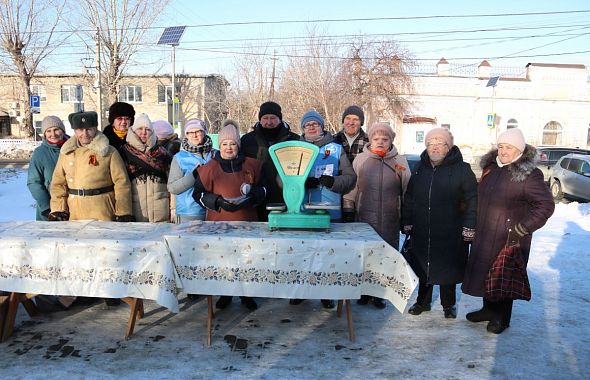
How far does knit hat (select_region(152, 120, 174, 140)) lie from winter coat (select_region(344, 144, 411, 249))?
6.38 ft

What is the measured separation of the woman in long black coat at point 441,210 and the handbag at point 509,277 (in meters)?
0.33

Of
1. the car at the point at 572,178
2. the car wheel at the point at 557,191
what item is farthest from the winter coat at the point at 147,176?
the car wheel at the point at 557,191

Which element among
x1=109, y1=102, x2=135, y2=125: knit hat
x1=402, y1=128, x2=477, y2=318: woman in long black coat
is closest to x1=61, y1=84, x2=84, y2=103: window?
x1=109, y1=102, x2=135, y2=125: knit hat

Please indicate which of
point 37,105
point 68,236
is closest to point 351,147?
point 68,236

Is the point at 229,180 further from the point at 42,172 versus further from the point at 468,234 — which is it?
the point at 468,234

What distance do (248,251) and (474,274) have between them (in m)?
1.97

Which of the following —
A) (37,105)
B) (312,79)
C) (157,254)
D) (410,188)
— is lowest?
(157,254)

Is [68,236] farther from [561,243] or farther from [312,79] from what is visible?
[312,79]

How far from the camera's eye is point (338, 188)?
3.83 m

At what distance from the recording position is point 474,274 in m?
3.71

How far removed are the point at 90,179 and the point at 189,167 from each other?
0.84 m

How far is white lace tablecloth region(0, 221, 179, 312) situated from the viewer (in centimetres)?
310

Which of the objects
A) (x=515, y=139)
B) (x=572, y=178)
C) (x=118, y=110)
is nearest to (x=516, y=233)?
(x=515, y=139)

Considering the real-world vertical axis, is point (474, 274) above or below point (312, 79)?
below
